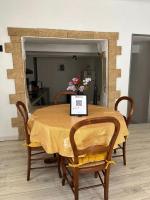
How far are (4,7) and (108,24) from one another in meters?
1.78

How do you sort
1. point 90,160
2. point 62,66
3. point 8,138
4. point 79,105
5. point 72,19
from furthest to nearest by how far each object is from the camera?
1. point 62,66
2. point 8,138
3. point 72,19
4. point 79,105
5. point 90,160

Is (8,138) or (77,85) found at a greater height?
(77,85)

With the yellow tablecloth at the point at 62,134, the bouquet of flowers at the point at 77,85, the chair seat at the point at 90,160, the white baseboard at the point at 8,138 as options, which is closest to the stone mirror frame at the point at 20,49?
the white baseboard at the point at 8,138

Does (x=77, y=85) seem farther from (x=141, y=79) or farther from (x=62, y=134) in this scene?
(x=141, y=79)

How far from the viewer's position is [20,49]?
314 centimetres

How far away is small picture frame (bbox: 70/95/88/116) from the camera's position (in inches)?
87.4

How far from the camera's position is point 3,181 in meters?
2.25

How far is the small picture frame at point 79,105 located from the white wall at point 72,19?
1497 millimetres

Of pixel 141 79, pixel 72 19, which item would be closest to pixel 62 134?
pixel 72 19

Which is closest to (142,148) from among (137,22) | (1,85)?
(137,22)

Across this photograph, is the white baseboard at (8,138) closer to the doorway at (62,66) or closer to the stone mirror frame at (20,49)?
the stone mirror frame at (20,49)

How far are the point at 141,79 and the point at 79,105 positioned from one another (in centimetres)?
367

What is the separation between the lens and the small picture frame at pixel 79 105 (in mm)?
2221

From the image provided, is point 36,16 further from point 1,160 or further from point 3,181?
point 3,181
